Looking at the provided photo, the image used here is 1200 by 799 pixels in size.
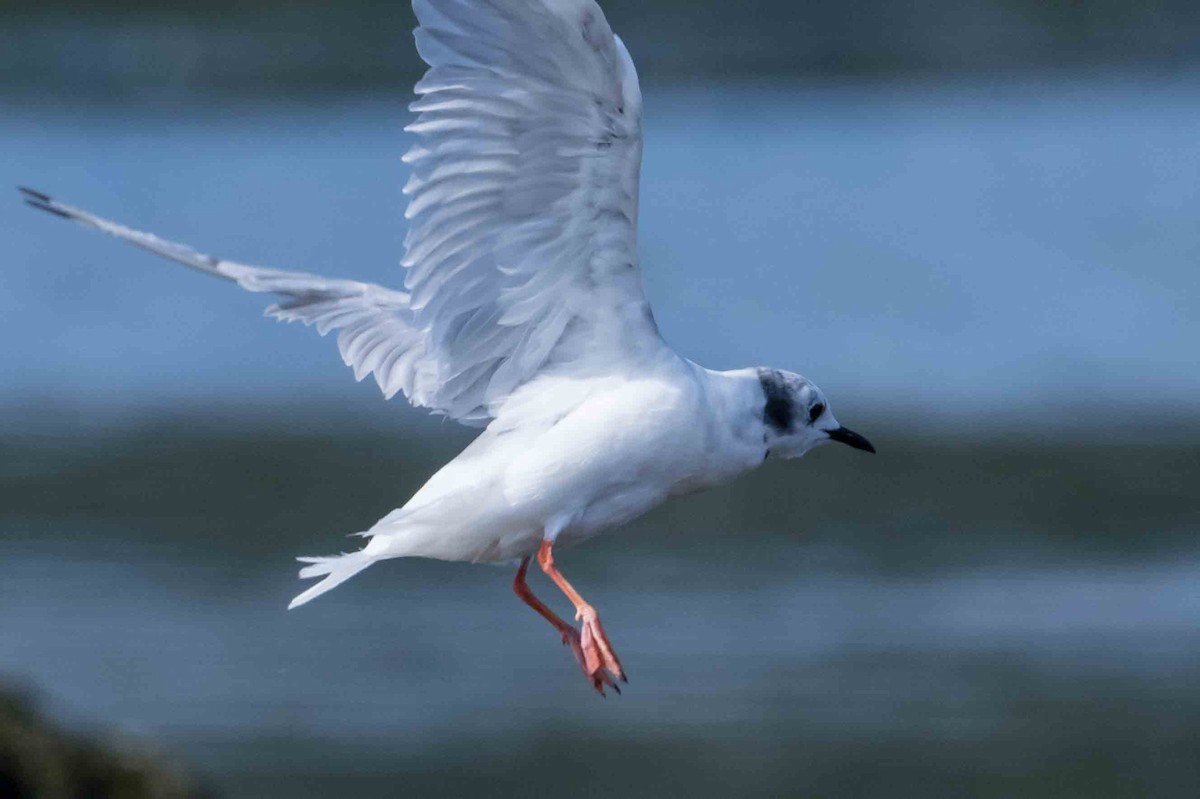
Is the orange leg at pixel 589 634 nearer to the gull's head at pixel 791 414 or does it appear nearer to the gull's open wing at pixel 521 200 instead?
the gull's open wing at pixel 521 200

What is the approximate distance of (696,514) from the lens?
15.1 metres

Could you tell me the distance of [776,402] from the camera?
7.47m

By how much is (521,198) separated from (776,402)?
1023 mm

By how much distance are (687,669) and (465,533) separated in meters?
6.06

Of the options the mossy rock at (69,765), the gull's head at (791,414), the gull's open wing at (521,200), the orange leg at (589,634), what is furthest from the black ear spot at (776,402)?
the mossy rock at (69,765)

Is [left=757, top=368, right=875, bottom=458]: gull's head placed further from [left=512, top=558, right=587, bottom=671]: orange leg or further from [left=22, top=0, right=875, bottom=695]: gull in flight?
[left=512, top=558, right=587, bottom=671]: orange leg

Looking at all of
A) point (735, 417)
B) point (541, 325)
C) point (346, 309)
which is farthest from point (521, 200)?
point (346, 309)

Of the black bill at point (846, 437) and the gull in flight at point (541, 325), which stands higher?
the gull in flight at point (541, 325)

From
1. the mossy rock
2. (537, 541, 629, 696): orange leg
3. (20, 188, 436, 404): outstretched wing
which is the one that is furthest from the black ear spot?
the mossy rock

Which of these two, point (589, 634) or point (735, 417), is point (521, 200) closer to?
point (735, 417)

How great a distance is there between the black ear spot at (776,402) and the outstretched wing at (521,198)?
439 mm

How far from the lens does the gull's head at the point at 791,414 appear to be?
7.46m

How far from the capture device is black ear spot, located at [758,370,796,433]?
7453 millimetres

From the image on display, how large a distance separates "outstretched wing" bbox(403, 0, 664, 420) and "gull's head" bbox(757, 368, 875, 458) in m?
0.46
